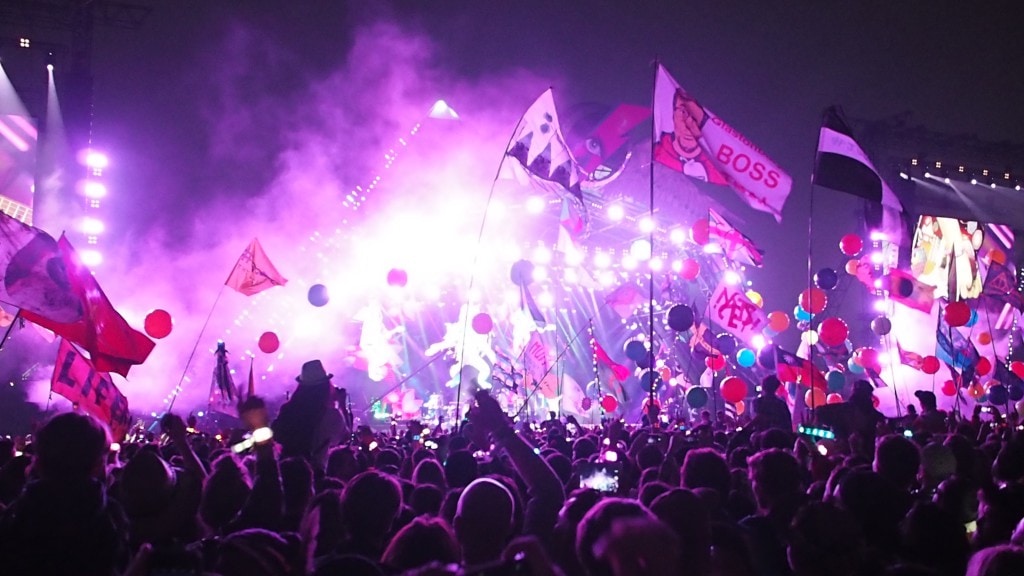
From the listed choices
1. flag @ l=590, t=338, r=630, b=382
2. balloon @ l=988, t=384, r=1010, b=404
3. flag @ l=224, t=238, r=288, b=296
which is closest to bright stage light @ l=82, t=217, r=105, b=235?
flag @ l=224, t=238, r=288, b=296

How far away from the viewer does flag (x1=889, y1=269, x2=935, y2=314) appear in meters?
17.1

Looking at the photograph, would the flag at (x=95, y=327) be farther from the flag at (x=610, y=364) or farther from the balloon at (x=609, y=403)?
the balloon at (x=609, y=403)

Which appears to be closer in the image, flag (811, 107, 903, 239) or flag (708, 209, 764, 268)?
flag (811, 107, 903, 239)

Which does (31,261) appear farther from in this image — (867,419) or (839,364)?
(839,364)

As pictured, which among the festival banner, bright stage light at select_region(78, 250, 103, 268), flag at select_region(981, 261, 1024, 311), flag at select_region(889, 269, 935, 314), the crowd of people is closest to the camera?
the crowd of people

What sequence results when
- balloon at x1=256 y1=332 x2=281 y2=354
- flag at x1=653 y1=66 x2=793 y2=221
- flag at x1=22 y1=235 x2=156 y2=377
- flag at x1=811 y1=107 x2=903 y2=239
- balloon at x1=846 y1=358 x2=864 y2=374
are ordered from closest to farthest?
flag at x1=22 y1=235 x2=156 y2=377
flag at x1=811 y1=107 x2=903 y2=239
flag at x1=653 y1=66 x2=793 y2=221
balloon at x1=256 y1=332 x2=281 y2=354
balloon at x1=846 y1=358 x2=864 y2=374

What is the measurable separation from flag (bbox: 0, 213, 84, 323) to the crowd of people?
1.70 m

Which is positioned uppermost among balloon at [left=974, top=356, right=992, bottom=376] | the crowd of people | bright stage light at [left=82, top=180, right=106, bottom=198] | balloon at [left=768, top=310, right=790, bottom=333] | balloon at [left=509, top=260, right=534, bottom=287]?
bright stage light at [left=82, top=180, right=106, bottom=198]

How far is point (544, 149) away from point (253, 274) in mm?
6226

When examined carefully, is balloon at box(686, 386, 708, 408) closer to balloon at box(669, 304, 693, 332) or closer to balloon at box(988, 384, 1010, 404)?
balloon at box(669, 304, 693, 332)

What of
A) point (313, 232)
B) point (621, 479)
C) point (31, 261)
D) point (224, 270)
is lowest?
point (621, 479)

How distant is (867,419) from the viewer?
357 inches

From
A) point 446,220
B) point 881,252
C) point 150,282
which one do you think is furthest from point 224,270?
point 881,252

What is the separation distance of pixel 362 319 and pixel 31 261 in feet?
82.4
